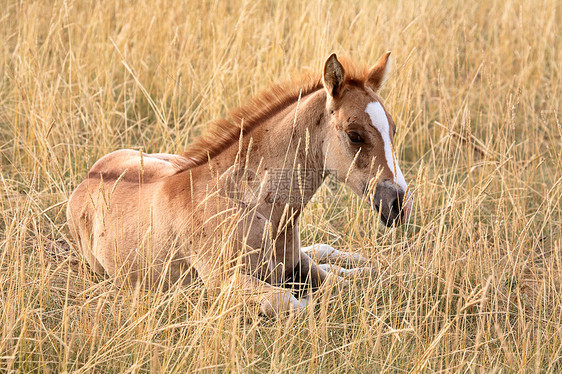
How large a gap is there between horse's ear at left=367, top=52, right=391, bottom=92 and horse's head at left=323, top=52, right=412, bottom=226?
225 mm

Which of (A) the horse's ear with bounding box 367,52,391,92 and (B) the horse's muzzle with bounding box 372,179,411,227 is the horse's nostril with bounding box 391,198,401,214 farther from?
(A) the horse's ear with bounding box 367,52,391,92

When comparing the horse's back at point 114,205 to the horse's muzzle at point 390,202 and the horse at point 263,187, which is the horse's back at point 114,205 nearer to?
the horse at point 263,187

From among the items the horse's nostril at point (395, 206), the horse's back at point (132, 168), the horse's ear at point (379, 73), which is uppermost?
the horse's ear at point (379, 73)

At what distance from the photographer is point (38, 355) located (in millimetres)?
2836

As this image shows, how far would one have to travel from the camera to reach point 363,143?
332 cm

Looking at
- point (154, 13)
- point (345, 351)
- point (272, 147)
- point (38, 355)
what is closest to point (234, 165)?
point (272, 147)

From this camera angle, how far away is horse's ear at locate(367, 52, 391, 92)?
3.62m

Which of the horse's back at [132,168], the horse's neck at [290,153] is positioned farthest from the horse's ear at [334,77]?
the horse's back at [132,168]

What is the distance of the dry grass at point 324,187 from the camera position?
2916 mm

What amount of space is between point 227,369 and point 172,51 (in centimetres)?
391

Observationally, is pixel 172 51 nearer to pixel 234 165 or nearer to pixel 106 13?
pixel 106 13

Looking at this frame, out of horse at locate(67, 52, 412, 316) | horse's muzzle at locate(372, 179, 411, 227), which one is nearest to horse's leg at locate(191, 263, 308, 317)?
horse at locate(67, 52, 412, 316)

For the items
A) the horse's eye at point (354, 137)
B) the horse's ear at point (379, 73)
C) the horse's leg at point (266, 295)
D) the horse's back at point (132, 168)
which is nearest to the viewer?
the horse's leg at point (266, 295)

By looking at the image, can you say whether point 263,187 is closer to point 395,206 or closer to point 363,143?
point 363,143
